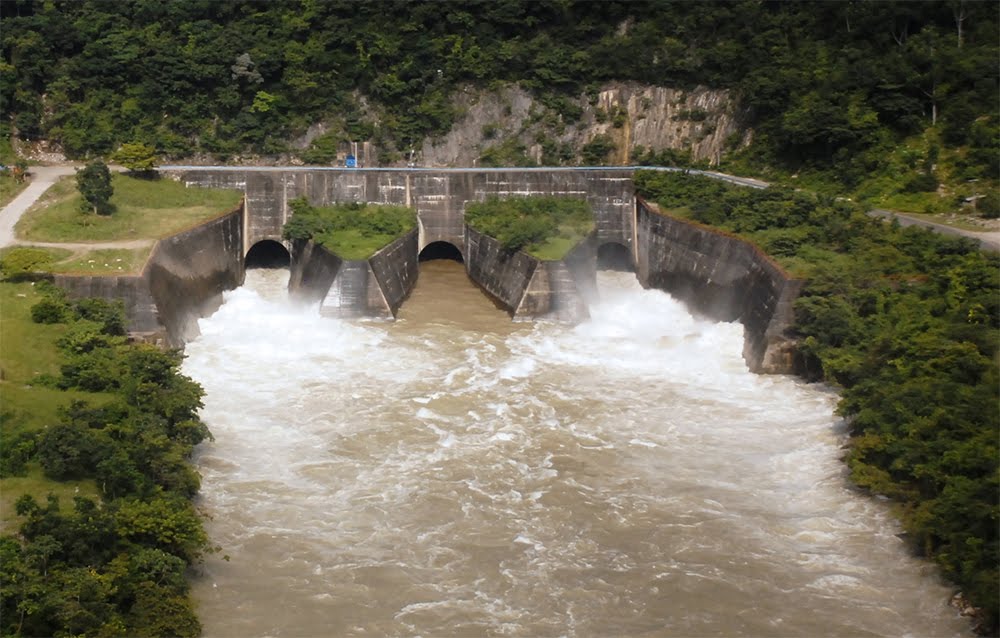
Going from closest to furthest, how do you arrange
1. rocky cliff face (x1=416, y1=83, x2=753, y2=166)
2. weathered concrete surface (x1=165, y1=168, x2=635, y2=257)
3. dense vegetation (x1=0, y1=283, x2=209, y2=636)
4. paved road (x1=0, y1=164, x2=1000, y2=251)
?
dense vegetation (x1=0, y1=283, x2=209, y2=636) < paved road (x1=0, y1=164, x2=1000, y2=251) < weathered concrete surface (x1=165, y1=168, x2=635, y2=257) < rocky cliff face (x1=416, y1=83, x2=753, y2=166)

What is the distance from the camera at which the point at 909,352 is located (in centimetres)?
2870

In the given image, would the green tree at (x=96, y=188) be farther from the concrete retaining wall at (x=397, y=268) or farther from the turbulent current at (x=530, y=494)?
the concrete retaining wall at (x=397, y=268)

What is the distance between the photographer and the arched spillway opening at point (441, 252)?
1908 inches

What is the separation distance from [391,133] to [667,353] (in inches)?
840

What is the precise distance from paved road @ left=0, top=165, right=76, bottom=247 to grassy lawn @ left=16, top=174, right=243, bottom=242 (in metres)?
0.37

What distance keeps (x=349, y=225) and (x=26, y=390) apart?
1870 centimetres

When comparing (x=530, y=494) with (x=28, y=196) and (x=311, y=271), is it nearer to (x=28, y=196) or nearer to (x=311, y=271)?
(x=311, y=271)

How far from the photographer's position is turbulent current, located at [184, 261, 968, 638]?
21.6 metres

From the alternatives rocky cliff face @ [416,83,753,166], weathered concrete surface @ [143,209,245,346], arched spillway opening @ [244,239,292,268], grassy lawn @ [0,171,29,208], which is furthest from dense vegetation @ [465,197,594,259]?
grassy lawn @ [0,171,29,208]

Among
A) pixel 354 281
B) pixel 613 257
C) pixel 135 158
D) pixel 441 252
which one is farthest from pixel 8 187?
pixel 613 257

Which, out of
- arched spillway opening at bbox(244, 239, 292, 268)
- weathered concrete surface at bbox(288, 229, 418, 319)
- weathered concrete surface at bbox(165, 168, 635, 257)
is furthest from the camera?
arched spillway opening at bbox(244, 239, 292, 268)

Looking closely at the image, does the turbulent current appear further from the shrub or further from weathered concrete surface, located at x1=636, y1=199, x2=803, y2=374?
the shrub

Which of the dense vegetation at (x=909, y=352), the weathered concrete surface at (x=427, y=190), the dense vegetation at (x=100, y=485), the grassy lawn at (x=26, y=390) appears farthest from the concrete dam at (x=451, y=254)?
the dense vegetation at (x=100, y=485)

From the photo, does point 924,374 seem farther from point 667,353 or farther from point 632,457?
point 667,353
